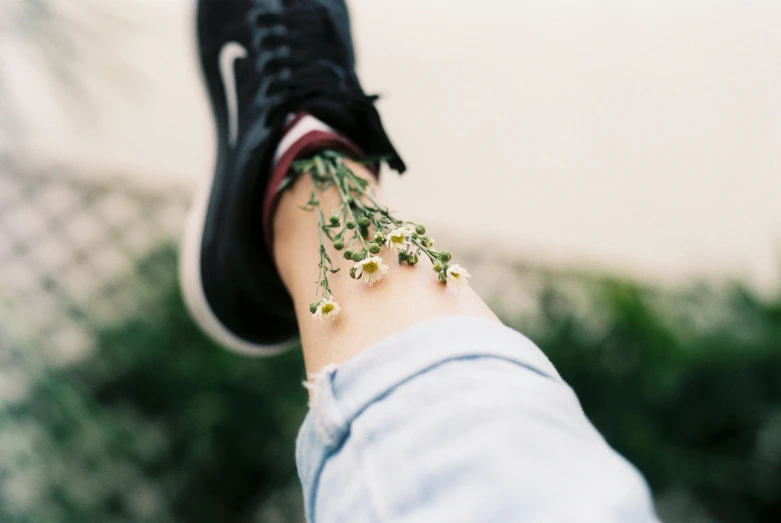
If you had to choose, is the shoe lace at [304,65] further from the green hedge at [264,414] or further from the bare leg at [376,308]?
the green hedge at [264,414]

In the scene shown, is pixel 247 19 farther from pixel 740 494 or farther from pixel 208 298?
pixel 740 494

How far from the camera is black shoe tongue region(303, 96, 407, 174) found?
0.70m

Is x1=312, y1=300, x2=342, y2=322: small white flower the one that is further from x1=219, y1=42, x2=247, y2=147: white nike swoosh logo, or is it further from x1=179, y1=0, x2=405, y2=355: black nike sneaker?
x1=219, y1=42, x2=247, y2=147: white nike swoosh logo

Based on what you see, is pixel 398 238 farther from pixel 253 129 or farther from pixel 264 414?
pixel 264 414

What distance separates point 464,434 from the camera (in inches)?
13.9

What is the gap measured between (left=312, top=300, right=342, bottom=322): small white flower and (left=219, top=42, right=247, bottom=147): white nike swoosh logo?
443mm

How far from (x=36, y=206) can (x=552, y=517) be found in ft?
3.97

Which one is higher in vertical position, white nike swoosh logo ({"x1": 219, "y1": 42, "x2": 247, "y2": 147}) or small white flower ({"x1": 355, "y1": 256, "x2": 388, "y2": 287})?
white nike swoosh logo ({"x1": 219, "y1": 42, "x2": 247, "y2": 147})

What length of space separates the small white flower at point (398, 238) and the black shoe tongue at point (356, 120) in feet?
0.75

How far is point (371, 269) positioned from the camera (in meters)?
0.46

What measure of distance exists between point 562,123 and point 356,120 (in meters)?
0.85

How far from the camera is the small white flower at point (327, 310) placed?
469mm

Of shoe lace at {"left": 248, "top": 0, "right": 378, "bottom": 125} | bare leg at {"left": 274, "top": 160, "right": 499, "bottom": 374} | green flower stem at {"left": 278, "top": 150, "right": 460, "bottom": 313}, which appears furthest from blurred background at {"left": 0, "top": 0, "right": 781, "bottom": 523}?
bare leg at {"left": 274, "top": 160, "right": 499, "bottom": 374}

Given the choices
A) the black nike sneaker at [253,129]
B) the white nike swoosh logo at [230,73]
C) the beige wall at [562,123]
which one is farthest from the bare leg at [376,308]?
the beige wall at [562,123]
